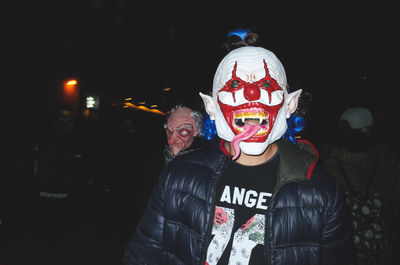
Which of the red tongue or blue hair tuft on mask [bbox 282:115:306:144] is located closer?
the red tongue

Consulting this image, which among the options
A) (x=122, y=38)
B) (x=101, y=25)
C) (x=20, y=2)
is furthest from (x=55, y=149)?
(x=122, y=38)

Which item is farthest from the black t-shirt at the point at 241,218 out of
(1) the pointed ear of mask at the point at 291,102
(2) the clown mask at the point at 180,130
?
(2) the clown mask at the point at 180,130

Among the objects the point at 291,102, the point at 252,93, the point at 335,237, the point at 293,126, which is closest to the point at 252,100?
the point at 252,93

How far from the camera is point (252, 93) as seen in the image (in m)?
1.50

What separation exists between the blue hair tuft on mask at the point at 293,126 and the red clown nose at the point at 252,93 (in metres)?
0.43

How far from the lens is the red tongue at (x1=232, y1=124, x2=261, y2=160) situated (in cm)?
151

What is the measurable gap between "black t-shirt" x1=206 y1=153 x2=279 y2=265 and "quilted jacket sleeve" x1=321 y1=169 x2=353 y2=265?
0.31 m

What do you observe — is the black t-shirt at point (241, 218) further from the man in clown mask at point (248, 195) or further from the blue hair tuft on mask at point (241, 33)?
the blue hair tuft on mask at point (241, 33)

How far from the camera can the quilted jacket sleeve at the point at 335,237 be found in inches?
53.6

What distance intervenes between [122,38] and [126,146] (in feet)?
31.3

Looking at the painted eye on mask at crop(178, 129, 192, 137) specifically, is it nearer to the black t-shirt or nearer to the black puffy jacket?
the black puffy jacket

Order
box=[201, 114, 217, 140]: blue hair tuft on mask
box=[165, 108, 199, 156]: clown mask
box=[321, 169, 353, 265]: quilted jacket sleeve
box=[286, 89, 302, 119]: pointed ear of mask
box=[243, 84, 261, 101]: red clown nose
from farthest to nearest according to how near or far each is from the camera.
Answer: box=[165, 108, 199, 156]: clown mask, box=[201, 114, 217, 140]: blue hair tuft on mask, box=[286, 89, 302, 119]: pointed ear of mask, box=[243, 84, 261, 101]: red clown nose, box=[321, 169, 353, 265]: quilted jacket sleeve

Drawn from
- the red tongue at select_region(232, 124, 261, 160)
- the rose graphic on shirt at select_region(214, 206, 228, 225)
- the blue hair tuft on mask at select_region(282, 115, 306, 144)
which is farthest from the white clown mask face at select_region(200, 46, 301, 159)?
the rose graphic on shirt at select_region(214, 206, 228, 225)

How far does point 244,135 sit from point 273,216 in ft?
1.52
